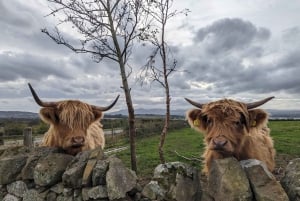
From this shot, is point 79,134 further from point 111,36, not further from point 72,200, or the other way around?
point 111,36

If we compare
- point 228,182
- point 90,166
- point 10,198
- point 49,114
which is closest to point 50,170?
point 90,166

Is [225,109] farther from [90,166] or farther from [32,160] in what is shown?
[32,160]

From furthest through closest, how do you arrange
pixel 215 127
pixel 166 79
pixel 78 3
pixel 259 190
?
pixel 166 79 < pixel 78 3 < pixel 215 127 < pixel 259 190

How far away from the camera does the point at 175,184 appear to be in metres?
4.23

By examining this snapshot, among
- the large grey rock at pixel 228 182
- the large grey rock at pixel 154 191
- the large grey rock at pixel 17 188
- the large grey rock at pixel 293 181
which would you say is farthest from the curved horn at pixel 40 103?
the large grey rock at pixel 293 181

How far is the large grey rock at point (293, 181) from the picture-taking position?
12.5 feet

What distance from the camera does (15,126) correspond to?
21.9 m

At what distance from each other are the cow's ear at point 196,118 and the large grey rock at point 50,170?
230cm

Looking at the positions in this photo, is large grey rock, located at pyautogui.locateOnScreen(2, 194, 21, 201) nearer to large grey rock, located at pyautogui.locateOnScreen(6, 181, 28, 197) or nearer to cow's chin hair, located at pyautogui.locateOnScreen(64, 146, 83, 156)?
large grey rock, located at pyautogui.locateOnScreen(6, 181, 28, 197)

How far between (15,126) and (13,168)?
17.2 meters

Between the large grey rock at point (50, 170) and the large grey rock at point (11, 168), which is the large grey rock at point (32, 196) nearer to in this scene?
the large grey rock at point (50, 170)

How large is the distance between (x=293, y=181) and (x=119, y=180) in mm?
2121

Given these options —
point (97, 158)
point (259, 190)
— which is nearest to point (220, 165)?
point (259, 190)

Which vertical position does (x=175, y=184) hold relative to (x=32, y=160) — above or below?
below
